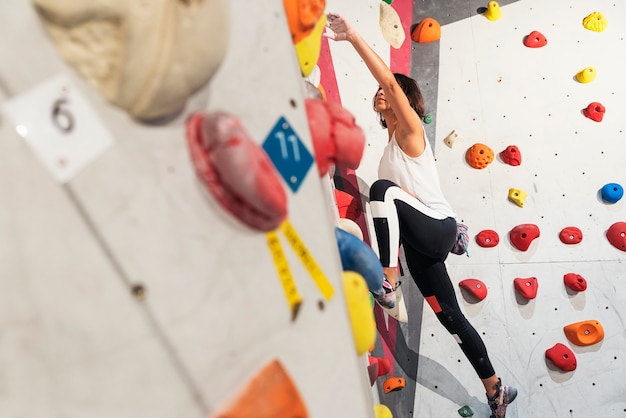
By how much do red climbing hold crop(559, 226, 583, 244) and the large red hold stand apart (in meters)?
1.99

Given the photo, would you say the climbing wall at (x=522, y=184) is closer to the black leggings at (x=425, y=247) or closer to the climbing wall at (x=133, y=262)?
the black leggings at (x=425, y=247)

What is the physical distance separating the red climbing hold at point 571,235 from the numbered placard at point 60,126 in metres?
2.21

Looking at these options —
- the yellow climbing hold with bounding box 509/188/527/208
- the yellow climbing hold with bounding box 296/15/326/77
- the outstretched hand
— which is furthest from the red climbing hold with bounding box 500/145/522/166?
the yellow climbing hold with bounding box 296/15/326/77

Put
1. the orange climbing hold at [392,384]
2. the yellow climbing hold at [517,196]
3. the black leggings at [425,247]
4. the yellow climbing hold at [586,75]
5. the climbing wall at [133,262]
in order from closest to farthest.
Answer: the climbing wall at [133,262], the black leggings at [425,247], the orange climbing hold at [392,384], the yellow climbing hold at [517,196], the yellow climbing hold at [586,75]

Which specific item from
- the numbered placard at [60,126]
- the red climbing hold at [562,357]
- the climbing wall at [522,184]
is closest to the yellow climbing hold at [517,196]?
the climbing wall at [522,184]

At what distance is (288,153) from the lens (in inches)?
35.6

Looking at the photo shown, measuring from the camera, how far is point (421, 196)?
6.68 feet

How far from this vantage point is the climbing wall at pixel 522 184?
2.27 metres

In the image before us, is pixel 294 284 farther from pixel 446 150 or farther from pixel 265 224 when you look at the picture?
pixel 446 150

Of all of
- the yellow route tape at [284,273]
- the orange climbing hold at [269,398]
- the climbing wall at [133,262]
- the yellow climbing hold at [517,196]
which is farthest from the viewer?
the yellow climbing hold at [517,196]

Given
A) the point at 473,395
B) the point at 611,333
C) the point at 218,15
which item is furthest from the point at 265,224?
the point at 611,333

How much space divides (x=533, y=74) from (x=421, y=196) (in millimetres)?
1038

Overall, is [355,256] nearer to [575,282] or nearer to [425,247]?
[425,247]

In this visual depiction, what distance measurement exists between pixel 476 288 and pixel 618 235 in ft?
2.16
